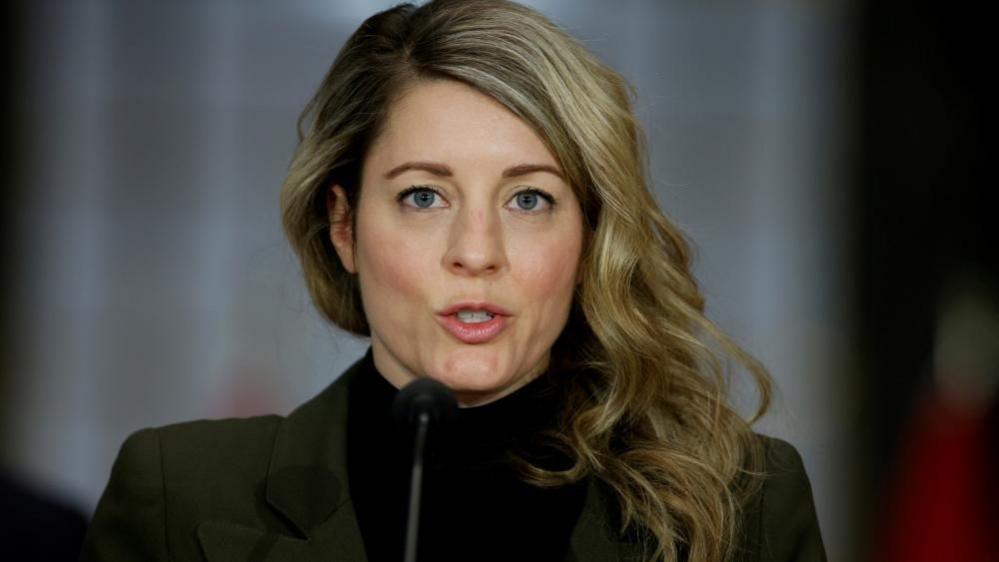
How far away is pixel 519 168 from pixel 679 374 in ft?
1.48

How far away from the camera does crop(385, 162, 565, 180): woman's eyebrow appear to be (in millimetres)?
2396

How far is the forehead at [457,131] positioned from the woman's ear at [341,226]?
0.15 m

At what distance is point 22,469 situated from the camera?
510 cm

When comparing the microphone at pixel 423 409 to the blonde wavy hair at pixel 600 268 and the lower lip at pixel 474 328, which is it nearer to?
the lower lip at pixel 474 328

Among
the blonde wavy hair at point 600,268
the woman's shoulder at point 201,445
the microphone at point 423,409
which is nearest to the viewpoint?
the microphone at point 423,409

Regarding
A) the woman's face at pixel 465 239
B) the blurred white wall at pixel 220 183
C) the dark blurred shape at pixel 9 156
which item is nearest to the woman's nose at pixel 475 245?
the woman's face at pixel 465 239

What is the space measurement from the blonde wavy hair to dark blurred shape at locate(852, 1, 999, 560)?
7.02 ft

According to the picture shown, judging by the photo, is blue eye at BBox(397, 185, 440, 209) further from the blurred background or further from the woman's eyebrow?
the blurred background

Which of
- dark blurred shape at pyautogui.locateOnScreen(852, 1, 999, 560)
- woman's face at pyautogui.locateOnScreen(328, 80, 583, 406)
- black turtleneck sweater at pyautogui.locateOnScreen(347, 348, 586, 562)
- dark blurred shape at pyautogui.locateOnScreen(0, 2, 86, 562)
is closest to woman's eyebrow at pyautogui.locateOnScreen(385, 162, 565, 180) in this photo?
woman's face at pyautogui.locateOnScreen(328, 80, 583, 406)

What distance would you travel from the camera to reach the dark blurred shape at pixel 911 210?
15.4 feet

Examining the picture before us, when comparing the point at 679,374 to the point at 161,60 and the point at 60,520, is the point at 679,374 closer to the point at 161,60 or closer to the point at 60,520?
the point at 60,520

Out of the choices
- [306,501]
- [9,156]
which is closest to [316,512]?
[306,501]

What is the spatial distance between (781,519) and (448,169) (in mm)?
734

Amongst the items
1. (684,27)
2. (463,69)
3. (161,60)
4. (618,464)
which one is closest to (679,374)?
(618,464)
